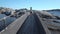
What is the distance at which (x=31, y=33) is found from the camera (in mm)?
16109

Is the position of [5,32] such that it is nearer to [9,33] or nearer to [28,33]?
[9,33]

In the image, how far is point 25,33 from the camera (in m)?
16.3

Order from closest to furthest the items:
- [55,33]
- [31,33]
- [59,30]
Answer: [31,33] → [55,33] → [59,30]

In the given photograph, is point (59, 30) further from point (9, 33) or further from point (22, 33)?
point (9, 33)

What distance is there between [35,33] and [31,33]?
1.73 ft

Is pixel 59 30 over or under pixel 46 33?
under

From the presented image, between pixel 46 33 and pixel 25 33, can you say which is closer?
pixel 46 33

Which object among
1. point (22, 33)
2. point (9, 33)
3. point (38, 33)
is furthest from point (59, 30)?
point (9, 33)

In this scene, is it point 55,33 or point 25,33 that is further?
point 55,33

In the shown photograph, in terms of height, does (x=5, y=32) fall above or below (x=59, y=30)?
above

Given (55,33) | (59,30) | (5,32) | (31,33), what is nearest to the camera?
(5,32)

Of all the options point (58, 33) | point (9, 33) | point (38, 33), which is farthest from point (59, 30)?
point (9, 33)

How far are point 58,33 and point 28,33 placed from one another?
16.7ft

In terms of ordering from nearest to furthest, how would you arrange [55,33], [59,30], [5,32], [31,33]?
[5,32]
[31,33]
[55,33]
[59,30]
